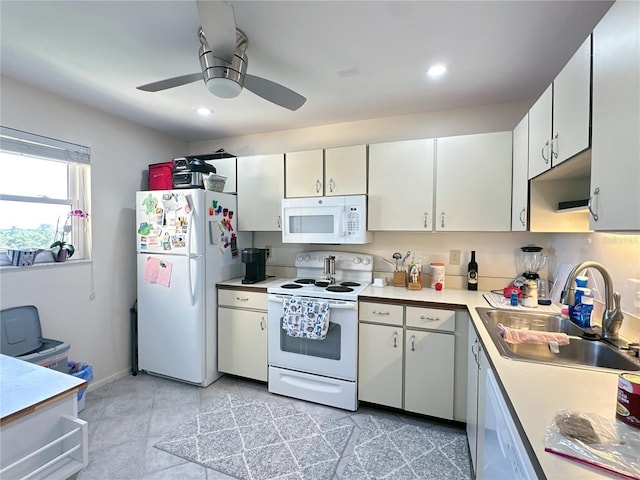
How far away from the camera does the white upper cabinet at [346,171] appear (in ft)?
8.50

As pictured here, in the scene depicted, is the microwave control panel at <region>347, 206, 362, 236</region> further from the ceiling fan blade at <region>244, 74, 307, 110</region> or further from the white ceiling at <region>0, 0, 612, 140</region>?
the ceiling fan blade at <region>244, 74, 307, 110</region>

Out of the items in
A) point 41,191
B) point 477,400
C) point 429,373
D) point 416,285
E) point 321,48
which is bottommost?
point 429,373

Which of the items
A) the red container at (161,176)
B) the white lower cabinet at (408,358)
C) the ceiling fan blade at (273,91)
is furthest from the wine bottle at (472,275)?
the red container at (161,176)

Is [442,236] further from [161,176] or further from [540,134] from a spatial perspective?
→ [161,176]

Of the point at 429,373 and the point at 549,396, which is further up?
the point at 549,396

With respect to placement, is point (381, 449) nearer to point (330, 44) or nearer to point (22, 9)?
point (330, 44)

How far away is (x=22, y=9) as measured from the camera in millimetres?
1446

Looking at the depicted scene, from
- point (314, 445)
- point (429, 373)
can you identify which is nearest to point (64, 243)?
point (314, 445)

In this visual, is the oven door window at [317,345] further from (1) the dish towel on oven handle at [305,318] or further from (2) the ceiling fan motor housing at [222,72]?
(2) the ceiling fan motor housing at [222,72]

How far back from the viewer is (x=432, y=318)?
2.12m

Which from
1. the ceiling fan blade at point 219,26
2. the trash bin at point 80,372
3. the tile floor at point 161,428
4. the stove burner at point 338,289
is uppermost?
the ceiling fan blade at point 219,26

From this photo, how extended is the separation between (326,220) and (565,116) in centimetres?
172

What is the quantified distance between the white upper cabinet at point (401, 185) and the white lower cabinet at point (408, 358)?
0.69m

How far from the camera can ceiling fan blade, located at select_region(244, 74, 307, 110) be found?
161cm
